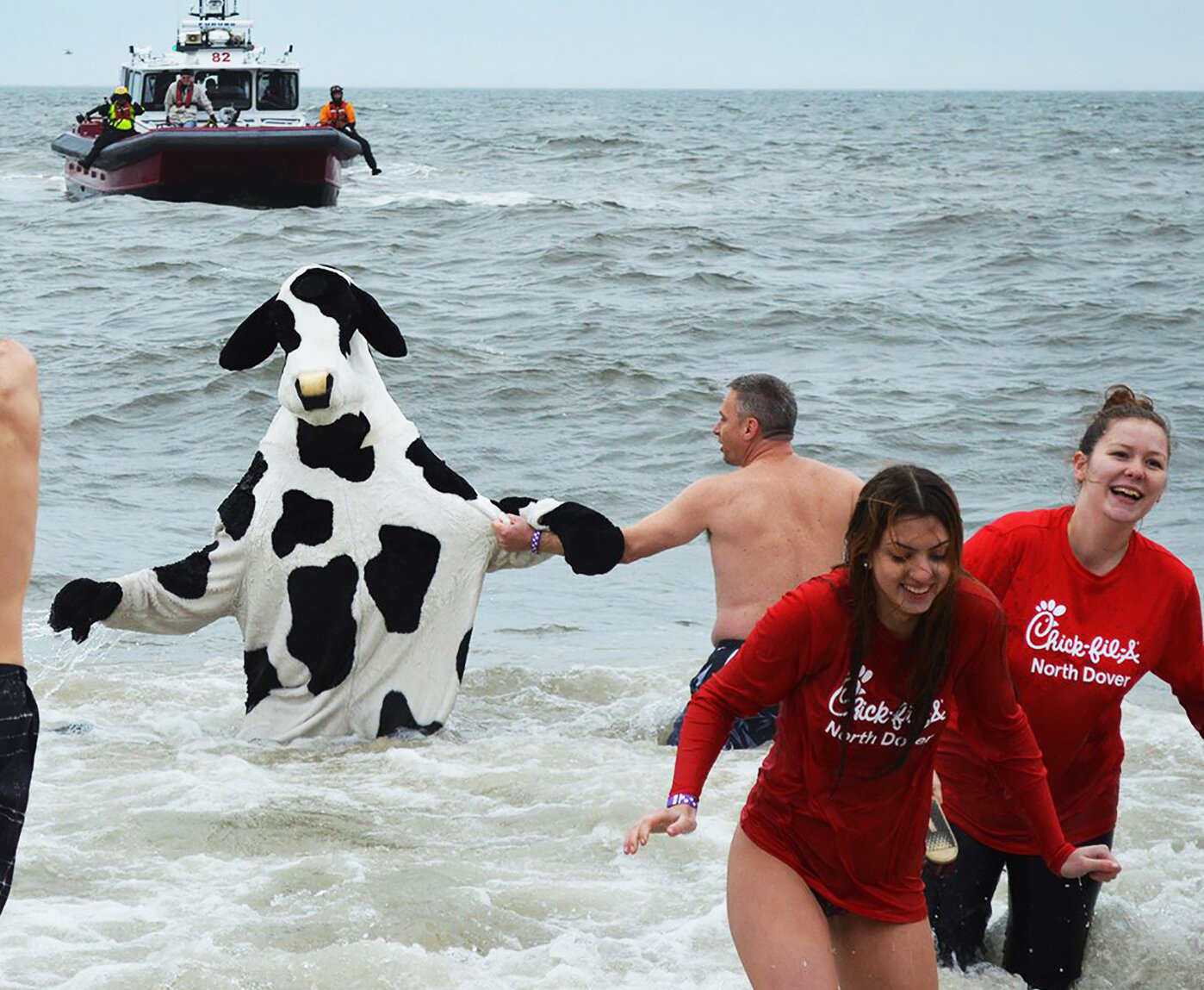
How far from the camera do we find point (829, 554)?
229 inches

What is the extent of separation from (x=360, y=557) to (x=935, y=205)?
22.9 meters

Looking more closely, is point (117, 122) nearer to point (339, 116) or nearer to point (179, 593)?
point (339, 116)

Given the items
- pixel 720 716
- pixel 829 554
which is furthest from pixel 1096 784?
pixel 829 554

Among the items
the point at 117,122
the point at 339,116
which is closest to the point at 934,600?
the point at 117,122

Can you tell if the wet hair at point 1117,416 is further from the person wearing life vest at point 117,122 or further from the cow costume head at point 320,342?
the person wearing life vest at point 117,122

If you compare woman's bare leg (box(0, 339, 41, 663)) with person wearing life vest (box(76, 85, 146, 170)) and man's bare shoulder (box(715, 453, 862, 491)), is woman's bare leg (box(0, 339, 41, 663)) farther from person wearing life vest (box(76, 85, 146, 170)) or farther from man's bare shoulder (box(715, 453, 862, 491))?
person wearing life vest (box(76, 85, 146, 170))

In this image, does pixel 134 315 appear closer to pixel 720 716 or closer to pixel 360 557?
pixel 360 557

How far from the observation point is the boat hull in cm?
2531

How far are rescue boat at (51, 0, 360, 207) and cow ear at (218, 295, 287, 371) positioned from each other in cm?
2012

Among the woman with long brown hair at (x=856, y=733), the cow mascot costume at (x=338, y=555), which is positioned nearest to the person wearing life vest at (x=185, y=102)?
the cow mascot costume at (x=338, y=555)

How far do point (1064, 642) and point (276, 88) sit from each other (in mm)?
24512

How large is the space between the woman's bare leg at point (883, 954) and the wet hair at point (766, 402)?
2633mm

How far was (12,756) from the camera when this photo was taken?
307cm

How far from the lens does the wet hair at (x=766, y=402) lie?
228 inches
